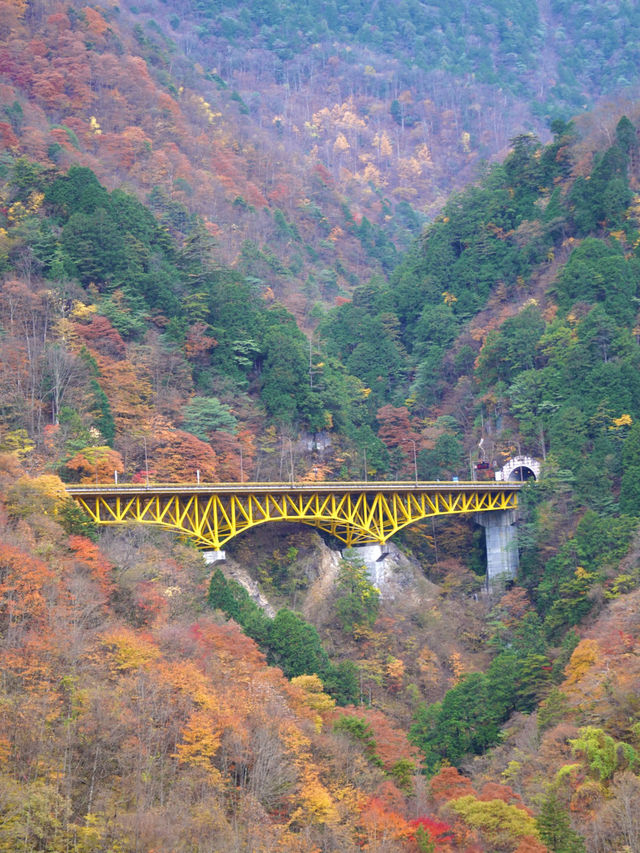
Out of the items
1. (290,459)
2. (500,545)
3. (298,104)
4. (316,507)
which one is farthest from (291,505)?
(298,104)

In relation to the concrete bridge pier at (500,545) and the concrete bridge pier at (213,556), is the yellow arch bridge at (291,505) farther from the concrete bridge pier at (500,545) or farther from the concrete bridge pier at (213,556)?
the concrete bridge pier at (500,545)

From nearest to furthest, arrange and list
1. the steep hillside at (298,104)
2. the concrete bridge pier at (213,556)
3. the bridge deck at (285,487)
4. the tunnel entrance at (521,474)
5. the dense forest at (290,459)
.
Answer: the dense forest at (290,459)
the bridge deck at (285,487)
the concrete bridge pier at (213,556)
the tunnel entrance at (521,474)
the steep hillside at (298,104)

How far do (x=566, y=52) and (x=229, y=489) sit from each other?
15232 centimetres

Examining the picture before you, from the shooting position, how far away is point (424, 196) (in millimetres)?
141625

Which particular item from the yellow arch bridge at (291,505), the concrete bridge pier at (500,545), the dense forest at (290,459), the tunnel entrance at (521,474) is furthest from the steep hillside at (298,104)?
the concrete bridge pier at (500,545)

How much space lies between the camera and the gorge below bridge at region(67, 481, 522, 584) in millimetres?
50625

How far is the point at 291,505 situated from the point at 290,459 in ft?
29.0

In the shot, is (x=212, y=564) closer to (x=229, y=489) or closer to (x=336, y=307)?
(x=229, y=489)

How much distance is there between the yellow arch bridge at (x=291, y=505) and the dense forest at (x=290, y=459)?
1.60m

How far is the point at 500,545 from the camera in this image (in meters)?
68.0

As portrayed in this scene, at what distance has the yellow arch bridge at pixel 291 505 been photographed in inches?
1987

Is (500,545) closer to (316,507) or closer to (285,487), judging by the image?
(316,507)

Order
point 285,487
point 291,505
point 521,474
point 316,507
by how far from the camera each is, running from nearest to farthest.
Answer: point 285,487 → point 291,505 → point 316,507 → point 521,474

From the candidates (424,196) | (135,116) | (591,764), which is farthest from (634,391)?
(424,196)
